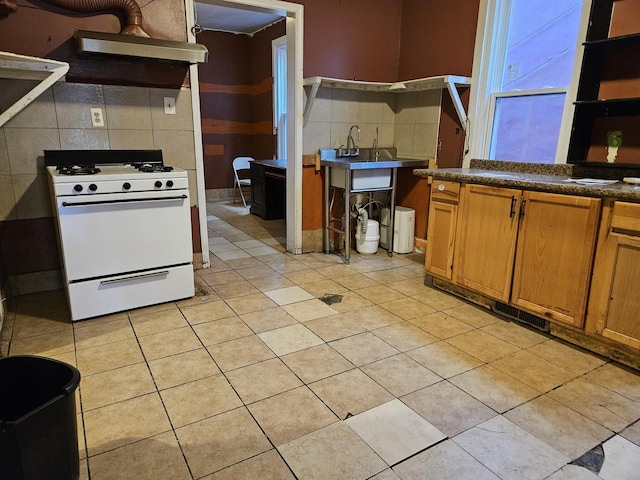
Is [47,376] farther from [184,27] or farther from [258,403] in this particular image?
[184,27]

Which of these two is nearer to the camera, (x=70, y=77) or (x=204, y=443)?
(x=204, y=443)

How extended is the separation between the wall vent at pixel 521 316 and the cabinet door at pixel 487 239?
0.08 meters

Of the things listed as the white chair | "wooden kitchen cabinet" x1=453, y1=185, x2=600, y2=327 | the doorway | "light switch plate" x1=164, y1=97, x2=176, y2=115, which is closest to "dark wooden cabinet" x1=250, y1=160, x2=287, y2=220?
the white chair

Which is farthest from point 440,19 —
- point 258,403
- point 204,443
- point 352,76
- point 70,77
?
point 204,443

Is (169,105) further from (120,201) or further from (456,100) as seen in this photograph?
(456,100)

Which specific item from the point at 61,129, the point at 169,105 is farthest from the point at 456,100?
the point at 61,129

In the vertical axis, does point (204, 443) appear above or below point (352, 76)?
below

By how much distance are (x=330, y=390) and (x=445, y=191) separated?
1666 millimetres

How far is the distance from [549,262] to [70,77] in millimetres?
3215

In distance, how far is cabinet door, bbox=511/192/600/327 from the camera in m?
2.17

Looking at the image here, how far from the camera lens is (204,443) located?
159 centimetres

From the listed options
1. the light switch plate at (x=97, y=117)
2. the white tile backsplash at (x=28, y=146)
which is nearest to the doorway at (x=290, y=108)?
the light switch plate at (x=97, y=117)

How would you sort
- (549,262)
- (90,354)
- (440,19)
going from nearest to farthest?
(90,354) < (549,262) < (440,19)

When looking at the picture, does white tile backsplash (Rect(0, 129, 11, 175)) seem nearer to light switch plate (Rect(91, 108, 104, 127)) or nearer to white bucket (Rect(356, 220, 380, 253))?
light switch plate (Rect(91, 108, 104, 127))
